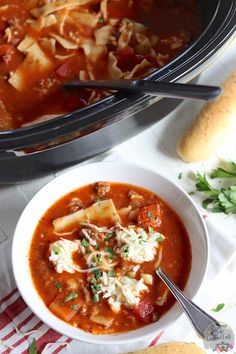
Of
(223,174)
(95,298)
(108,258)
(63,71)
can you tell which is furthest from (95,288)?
(63,71)

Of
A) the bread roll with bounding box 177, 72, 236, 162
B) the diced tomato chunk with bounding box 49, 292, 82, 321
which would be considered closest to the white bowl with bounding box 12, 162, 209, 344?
the diced tomato chunk with bounding box 49, 292, 82, 321

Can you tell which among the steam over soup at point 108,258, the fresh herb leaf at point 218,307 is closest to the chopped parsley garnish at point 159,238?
the steam over soup at point 108,258

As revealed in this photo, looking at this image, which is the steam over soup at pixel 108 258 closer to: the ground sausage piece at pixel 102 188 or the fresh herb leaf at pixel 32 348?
the ground sausage piece at pixel 102 188

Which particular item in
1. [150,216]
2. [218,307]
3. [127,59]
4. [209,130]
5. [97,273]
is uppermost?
[127,59]

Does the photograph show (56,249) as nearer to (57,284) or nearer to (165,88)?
(57,284)

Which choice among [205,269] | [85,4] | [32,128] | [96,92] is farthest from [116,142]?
[85,4]

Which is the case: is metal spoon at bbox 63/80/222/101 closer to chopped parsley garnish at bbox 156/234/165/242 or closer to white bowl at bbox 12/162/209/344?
white bowl at bbox 12/162/209/344
